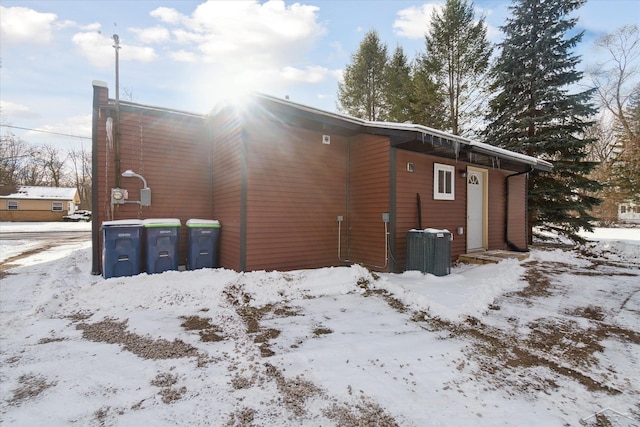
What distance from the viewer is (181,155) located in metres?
6.34

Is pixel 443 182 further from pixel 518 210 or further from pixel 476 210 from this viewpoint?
pixel 518 210

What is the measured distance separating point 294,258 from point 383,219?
6.58ft

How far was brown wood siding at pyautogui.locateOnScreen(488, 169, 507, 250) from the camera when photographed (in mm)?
8469

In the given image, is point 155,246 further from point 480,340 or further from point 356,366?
point 480,340

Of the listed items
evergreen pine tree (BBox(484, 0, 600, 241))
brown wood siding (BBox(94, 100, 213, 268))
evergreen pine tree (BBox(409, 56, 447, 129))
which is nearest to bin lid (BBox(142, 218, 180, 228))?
brown wood siding (BBox(94, 100, 213, 268))

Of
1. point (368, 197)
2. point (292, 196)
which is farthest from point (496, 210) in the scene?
point (292, 196)

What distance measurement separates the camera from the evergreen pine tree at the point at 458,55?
13.2 metres

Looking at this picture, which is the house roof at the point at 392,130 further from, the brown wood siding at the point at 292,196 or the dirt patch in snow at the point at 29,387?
the dirt patch in snow at the point at 29,387

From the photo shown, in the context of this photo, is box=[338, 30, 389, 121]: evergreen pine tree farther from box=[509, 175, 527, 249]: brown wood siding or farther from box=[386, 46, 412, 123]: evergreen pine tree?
box=[509, 175, 527, 249]: brown wood siding

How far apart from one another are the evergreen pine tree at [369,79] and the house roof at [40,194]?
2811 centimetres

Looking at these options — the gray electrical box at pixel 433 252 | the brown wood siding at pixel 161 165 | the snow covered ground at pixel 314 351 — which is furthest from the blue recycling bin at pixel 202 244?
the gray electrical box at pixel 433 252

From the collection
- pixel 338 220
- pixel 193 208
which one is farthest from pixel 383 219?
pixel 193 208

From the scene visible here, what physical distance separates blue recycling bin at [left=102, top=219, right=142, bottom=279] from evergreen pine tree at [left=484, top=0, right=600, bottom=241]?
12842 millimetres

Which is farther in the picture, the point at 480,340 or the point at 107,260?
the point at 107,260
